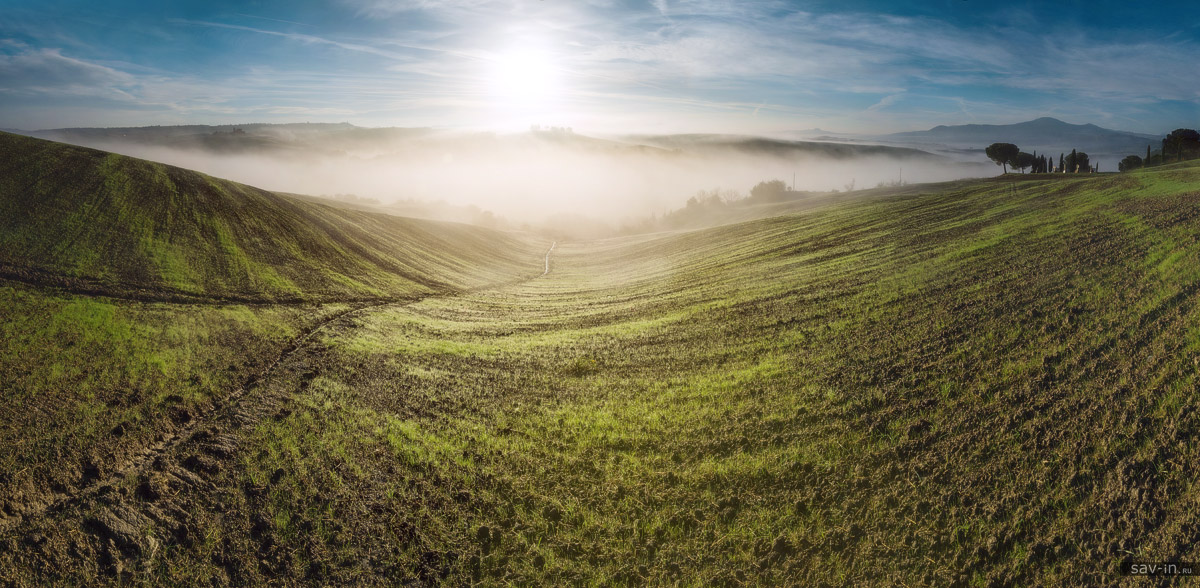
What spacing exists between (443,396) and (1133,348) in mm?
29012

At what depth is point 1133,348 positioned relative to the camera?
714 inches

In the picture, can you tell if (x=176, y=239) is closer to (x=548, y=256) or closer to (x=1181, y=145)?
(x=548, y=256)

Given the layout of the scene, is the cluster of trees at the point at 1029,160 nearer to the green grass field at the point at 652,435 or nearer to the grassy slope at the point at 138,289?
the green grass field at the point at 652,435

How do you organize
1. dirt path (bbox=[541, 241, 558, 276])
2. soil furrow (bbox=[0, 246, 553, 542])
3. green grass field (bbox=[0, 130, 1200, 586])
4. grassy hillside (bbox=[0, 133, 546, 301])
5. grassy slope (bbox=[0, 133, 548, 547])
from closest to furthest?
green grass field (bbox=[0, 130, 1200, 586])
soil furrow (bbox=[0, 246, 553, 542])
grassy slope (bbox=[0, 133, 548, 547])
grassy hillside (bbox=[0, 133, 546, 301])
dirt path (bbox=[541, 241, 558, 276])

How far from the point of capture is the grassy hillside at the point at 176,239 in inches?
1271

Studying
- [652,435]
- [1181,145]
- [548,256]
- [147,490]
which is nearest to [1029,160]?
[1181,145]

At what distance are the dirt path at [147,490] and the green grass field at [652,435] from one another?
93 millimetres

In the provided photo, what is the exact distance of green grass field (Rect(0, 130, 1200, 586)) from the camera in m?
13.0

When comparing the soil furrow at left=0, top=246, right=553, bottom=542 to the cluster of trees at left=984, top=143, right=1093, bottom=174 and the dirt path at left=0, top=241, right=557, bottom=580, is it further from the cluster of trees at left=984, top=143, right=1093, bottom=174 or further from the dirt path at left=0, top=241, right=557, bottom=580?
the cluster of trees at left=984, top=143, right=1093, bottom=174

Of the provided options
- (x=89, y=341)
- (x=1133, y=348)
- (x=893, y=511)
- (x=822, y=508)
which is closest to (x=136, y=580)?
(x=89, y=341)

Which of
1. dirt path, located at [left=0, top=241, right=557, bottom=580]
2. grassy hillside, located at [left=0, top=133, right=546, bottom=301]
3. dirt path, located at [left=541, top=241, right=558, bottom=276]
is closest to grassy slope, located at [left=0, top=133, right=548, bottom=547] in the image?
grassy hillside, located at [left=0, top=133, right=546, bottom=301]

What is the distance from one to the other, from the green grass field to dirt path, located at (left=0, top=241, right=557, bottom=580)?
93 mm

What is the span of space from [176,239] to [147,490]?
3351cm

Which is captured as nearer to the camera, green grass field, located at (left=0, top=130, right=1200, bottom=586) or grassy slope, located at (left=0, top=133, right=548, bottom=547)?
green grass field, located at (left=0, top=130, right=1200, bottom=586)
